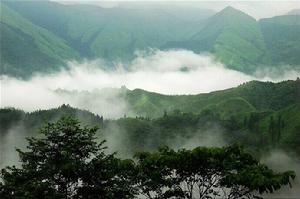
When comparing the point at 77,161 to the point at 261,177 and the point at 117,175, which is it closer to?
the point at 117,175

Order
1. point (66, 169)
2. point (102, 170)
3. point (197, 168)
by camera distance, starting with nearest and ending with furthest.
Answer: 1. point (66, 169)
2. point (102, 170)
3. point (197, 168)

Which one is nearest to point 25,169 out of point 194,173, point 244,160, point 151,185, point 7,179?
point 7,179

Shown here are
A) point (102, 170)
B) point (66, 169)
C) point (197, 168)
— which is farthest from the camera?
point (197, 168)

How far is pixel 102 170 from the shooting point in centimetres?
3484

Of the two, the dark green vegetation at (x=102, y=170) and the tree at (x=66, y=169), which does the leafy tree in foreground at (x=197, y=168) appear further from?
the tree at (x=66, y=169)

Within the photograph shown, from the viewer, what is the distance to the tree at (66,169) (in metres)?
33.5

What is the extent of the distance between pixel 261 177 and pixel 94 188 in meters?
10.9

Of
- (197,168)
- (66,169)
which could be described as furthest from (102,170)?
(197,168)

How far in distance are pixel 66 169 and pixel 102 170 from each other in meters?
2.79

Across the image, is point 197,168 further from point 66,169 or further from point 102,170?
point 66,169

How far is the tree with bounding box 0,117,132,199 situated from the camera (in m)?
33.5

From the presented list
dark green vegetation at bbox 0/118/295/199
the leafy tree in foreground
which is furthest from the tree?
the leafy tree in foreground

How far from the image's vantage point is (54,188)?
110 ft

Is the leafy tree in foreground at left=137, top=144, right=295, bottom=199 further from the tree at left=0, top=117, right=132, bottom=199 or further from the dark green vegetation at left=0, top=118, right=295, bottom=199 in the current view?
the tree at left=0, top=117, right=132, bottom=199
